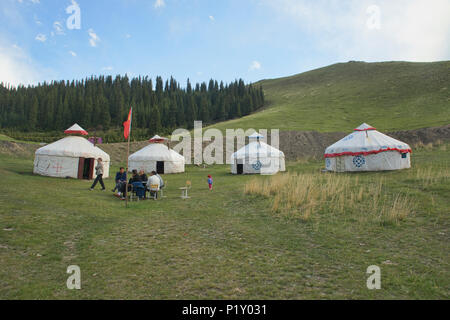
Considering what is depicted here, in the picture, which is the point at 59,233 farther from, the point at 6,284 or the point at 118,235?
the point at 6,284

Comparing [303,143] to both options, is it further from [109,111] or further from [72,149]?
[109,111]

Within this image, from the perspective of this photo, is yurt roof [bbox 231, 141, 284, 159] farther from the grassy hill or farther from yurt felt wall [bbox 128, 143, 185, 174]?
the grassy hill

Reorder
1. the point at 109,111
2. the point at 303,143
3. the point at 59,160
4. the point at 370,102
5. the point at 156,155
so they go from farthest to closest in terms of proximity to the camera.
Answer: the point at 109,111 → the point at 370,102 → the point at 303,143 → the point at 156,155 → the point at 59,160

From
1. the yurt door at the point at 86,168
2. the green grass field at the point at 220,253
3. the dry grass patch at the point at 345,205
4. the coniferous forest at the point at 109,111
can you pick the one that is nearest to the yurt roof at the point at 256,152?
the yurt door at the point at 86,168

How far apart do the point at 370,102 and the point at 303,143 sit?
31.5 metres

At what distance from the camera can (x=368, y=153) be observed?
16297mm

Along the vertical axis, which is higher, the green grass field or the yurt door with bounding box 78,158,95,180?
the yurt door with bounding box 78,158,95,180

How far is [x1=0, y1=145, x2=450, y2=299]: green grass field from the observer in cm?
306

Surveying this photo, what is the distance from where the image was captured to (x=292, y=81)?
103875 millimetres

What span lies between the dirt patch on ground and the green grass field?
25.8 metres

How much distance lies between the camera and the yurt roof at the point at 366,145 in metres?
16.0

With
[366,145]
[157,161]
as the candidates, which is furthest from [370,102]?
[157,161]

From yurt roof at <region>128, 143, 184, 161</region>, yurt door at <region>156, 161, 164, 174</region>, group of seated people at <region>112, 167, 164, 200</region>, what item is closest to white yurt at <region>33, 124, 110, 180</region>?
yurt roof at <region>128, 143, 184, 161</region>

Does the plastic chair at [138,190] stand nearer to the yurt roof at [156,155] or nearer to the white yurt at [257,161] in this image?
the white yurt at [257,161]
